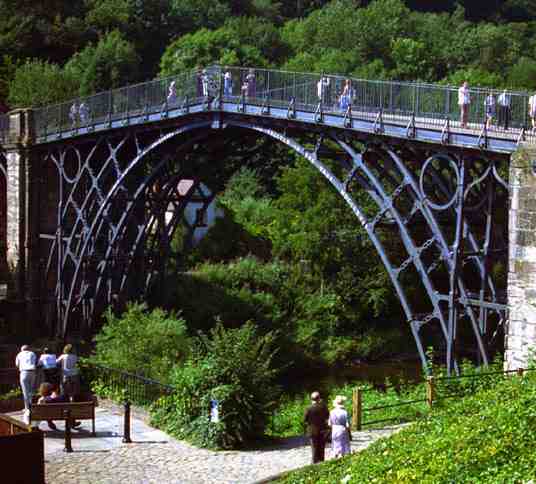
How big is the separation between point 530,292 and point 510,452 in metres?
7.23

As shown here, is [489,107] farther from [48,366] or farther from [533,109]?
[48,366]

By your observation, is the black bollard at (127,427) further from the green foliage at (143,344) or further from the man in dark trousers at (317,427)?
the green foliage at (143,344)

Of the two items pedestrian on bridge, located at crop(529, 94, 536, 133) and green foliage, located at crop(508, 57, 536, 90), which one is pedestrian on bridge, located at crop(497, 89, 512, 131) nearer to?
pedestrian on bridge, located at crop(529, 94, 536, 133)

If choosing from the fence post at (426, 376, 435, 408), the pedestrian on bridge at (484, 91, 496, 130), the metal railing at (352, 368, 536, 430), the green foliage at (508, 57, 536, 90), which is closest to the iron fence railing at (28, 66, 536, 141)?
the pedestrian on bridge at (484, 91, 496, 130)

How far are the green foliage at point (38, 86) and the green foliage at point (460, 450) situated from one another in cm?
4149

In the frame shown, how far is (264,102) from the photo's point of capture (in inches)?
1082

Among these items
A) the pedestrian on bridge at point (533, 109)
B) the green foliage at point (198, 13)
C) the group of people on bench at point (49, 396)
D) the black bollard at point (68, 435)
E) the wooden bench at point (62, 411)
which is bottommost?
the black bollard at point (68, 435)

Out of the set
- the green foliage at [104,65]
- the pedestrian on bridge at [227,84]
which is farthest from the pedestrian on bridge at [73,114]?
the green foliage at [104,65]

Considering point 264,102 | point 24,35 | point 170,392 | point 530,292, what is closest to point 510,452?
point 530,292

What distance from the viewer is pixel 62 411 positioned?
698 inches

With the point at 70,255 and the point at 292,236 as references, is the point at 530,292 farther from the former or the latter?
the point at 292,236

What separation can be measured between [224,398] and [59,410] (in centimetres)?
288

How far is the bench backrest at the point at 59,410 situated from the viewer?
17641 millimetres

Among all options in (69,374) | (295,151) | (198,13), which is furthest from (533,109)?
(198,13)
